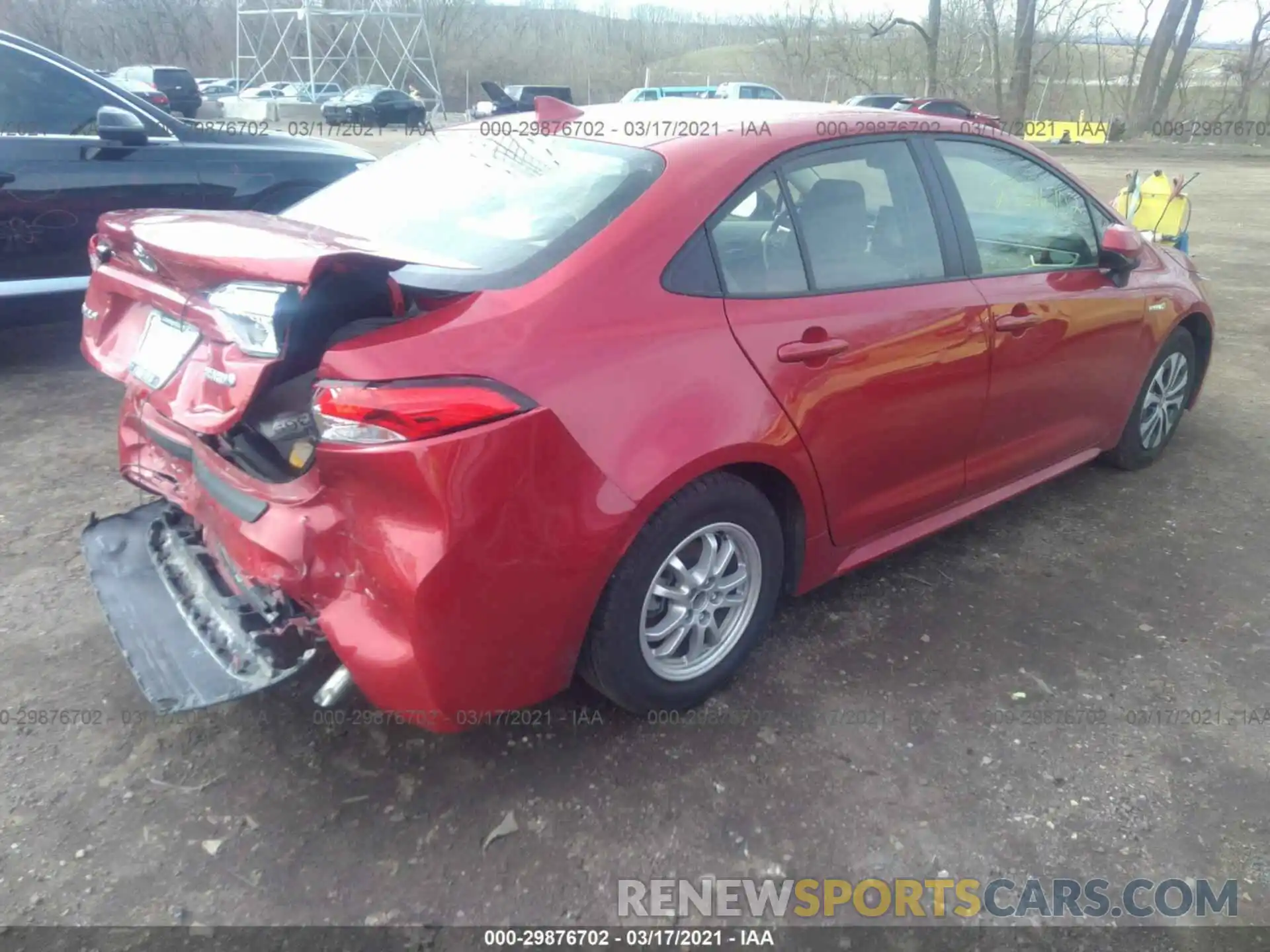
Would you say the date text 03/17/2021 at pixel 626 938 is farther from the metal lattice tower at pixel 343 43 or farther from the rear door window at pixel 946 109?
the metal lattice tower at pixel 343 43

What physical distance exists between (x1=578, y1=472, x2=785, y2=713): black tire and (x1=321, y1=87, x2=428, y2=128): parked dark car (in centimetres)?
3319

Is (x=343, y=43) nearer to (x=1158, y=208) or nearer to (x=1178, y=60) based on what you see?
(x=1178, y=60)

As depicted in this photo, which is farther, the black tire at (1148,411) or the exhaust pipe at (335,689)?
the black tire at (1148,411)

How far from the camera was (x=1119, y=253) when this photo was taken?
143 inches

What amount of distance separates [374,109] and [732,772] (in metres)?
35.0

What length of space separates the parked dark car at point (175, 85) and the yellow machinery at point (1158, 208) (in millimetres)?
16713

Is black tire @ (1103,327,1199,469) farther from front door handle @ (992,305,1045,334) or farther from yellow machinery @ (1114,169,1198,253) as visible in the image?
yellow machinery @ (1114,169,1198,253)

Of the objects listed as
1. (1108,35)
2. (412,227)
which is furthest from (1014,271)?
(1108,35)

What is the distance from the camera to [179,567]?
262 cm

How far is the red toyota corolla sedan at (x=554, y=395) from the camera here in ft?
6.72

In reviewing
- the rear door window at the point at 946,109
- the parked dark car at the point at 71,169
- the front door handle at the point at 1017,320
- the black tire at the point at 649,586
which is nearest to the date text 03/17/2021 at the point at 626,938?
the black tire at the point at 649,586

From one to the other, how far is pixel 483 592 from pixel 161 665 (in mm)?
858

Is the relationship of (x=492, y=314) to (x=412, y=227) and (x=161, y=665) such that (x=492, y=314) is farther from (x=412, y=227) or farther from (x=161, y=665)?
(x=161, y=665)

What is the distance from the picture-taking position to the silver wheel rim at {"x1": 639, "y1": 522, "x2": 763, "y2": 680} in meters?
2.52
